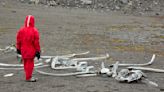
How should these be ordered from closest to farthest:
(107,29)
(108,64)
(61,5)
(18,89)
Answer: (18,89) → (108,64) → (107,29) → (61,5)

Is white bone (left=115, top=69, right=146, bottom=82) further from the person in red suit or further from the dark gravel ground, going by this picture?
the person in red suit

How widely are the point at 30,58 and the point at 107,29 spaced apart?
54.3ft

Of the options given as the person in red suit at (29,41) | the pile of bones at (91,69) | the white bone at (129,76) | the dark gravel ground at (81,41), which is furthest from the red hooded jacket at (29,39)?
the white bone at (129,76)

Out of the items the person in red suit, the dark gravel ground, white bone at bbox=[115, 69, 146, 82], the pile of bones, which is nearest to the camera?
the person in red suit

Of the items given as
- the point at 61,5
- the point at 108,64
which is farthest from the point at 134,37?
the point at 61,5

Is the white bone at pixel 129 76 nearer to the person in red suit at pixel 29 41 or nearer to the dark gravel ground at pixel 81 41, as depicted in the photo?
the dark gravel ground at pixel 81 41

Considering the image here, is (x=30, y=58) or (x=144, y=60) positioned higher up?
(x=30, y=58)

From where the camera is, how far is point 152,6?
42.7 meters

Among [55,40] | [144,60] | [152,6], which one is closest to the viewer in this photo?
[144,60]

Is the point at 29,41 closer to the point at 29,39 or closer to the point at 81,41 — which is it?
the point at 29,39

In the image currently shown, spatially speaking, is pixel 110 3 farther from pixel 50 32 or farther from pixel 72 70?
pixel 72 70

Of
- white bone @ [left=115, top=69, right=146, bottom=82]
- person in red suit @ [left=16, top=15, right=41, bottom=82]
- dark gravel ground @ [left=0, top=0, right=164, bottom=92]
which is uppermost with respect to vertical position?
person in red suit @ [left=16, top=15, right=41, bottom=82]

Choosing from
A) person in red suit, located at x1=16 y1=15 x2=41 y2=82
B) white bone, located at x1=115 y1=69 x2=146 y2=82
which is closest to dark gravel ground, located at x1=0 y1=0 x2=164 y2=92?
white bone, located at x1=115 y1=69 x2=146 y2=82

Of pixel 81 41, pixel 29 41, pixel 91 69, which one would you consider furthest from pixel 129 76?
pixel 81 41
